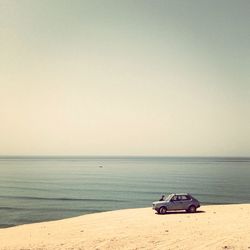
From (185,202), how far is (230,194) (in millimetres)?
52424

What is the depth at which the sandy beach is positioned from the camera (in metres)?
19.5

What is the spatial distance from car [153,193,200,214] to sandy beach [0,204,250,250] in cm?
333

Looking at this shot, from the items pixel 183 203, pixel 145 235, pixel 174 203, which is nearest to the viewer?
pixel 145 235

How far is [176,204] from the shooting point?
1284 inches

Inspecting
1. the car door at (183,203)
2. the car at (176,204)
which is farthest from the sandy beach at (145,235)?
the car door at (183,203)

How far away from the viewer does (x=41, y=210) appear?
190ft

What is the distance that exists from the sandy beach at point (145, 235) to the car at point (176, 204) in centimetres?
333

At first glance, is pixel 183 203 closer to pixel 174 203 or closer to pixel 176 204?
pixel 176 204

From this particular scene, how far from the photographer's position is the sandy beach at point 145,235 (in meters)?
19.5

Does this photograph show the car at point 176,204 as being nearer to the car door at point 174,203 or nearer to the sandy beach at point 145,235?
the car door at point 174,203

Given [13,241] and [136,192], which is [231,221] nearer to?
[13,241]

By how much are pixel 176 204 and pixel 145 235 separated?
11543 mm

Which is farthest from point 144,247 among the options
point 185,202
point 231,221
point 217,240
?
point 185,202

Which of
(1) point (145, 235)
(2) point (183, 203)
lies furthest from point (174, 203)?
(1) point (145, 235)
